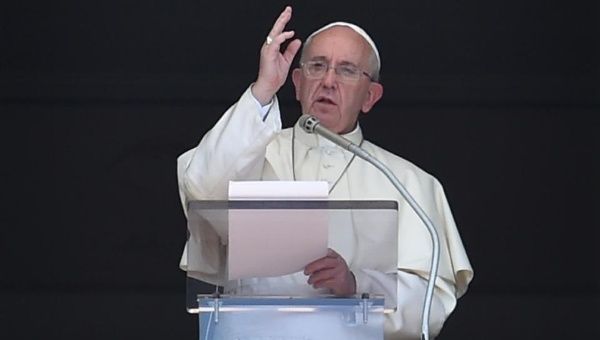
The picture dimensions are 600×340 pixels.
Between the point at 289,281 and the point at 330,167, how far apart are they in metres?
1.07

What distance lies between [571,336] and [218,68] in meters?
1.51

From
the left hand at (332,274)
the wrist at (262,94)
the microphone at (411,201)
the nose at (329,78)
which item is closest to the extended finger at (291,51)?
the wrist at (262,94)

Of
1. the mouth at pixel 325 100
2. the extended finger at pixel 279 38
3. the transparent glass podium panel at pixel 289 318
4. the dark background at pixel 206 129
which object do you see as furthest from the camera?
the dark background at pixel 206 129

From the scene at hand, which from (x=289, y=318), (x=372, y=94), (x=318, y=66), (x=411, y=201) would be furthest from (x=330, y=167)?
(x=289, y=318)

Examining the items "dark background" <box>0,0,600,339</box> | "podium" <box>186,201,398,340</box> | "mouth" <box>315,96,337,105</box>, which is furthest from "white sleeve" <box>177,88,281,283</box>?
"dark background" <box>0,0,600,339</box>

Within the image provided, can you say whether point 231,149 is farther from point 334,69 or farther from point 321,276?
point 321,276

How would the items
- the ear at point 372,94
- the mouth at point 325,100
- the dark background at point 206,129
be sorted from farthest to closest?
the dark background at point 206,129 < the ear at point 372,94 < the mouth at point 325,100

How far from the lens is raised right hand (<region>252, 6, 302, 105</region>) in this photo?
3.38 metres

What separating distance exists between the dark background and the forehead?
68.7 inches

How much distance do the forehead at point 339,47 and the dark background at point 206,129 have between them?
1746mm

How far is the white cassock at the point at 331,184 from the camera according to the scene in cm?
307

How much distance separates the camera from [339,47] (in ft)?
12.9

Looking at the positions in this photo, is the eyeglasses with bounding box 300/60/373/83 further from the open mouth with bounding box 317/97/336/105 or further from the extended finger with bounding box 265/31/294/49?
the extended finger with bounding box 265/31/294/49

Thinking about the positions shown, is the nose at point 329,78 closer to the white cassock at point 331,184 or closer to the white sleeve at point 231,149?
the white cassock at point 331,184
